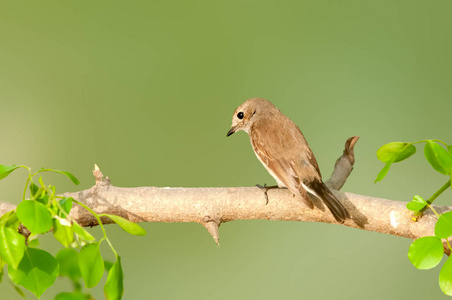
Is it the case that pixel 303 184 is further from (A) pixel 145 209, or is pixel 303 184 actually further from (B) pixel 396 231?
(A) pixel 145 209

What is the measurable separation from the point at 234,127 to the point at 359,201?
1.63 feet

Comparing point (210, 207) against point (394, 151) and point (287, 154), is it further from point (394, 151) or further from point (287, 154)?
point (394, 151)

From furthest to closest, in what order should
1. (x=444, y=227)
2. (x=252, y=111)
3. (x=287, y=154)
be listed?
(x=252, y=111), (x=287, y=154), (x=444, y=227)

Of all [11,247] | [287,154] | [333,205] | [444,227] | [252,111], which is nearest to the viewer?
[11,247]

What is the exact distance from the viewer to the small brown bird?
1.12 metres

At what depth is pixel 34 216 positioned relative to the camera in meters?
0.66

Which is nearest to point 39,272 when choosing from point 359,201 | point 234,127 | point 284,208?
point 284,208

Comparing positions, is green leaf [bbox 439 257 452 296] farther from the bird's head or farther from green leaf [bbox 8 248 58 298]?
the bird's head

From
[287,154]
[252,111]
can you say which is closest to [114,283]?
[287,154]

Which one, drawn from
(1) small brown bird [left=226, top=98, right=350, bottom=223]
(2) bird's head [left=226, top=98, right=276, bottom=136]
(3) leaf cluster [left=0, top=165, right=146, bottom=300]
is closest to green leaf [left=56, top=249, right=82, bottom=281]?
(3) leaf cluster [left=0, top=165, right=146, bottom=300]

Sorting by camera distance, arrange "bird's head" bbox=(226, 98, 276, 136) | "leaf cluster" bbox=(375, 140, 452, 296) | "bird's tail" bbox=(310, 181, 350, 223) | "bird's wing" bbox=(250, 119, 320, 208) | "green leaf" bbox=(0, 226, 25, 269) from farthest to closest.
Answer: "bird's head" bbox=(226, 98, 276, 136)
"bird's wing" bbox=(250, 119, 320, 208)
"bird's tail" bbox=(310, 181, 350, 223)
"leaf cluster" bbox=(375, 140, 452, 296)
"green leaf" bbox=(0, 226, 25, 269)

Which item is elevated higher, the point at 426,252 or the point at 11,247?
the point at 11,247

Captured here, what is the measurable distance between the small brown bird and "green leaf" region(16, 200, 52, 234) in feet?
2.02

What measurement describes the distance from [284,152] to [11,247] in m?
0.77
